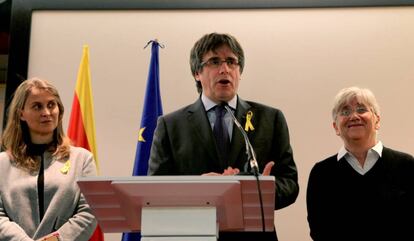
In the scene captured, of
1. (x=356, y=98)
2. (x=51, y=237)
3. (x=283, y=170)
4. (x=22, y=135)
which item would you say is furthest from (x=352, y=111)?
(x=22, y=135)

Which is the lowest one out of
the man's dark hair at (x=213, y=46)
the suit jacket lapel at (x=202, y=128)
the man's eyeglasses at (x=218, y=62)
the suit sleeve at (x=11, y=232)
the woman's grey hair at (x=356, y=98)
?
the suit sleeve at (x=11, y=232)

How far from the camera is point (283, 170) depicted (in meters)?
2.40

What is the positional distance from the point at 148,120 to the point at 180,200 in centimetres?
232

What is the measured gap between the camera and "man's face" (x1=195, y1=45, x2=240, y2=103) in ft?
8.36

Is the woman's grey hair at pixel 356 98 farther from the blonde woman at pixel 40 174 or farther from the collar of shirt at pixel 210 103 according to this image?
the blonde woman at pixel 40 174

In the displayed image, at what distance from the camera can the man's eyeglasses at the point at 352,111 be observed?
282 cm

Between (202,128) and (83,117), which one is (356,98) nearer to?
(202,128)

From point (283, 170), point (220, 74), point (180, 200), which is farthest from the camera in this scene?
point (220, 74)

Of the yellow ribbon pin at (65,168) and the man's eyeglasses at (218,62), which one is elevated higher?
the man's eyeglasses at (218,62)

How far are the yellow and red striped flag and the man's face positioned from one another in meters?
1.56

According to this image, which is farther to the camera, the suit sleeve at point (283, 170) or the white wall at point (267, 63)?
the white wall at point (267, 63)

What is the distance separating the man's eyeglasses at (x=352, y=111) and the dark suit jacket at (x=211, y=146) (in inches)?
18.6

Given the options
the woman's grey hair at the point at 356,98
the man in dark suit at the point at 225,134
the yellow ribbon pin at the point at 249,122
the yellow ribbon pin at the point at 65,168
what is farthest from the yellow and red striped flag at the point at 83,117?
the woman's grey hair at the point at 356,98

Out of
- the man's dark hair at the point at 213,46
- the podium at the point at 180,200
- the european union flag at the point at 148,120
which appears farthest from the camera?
the european union flag at the point at 148,120
